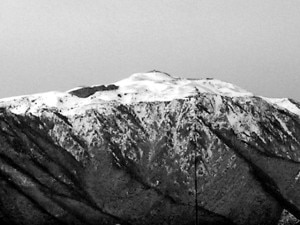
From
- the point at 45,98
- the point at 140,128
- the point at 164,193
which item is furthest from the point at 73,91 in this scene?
the point at 164,193

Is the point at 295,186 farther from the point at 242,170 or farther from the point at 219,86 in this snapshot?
the point at 219,86

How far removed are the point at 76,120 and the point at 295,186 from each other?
887cm

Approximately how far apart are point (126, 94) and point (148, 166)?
11.7 feet

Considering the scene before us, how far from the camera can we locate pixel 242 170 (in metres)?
25.9

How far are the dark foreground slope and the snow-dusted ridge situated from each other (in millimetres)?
475

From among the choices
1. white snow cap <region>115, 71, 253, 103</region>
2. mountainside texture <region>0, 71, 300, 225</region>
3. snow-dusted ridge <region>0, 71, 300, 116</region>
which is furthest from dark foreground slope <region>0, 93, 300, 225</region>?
white snow cap <region>115, 71, 253, 103</region>

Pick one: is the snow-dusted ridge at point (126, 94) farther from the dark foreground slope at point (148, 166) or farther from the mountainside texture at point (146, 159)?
the dark foreground slope at point (148, 166)

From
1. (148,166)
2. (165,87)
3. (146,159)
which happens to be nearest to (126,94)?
(165,87)

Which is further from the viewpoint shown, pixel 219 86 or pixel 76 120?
pixel 219 86

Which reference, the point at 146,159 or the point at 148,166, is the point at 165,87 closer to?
the point at 146,159

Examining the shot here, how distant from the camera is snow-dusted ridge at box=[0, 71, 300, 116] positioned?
89.3 feet

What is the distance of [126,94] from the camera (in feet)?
91.2

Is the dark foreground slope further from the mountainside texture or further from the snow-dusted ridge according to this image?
the snow-dusted ridge

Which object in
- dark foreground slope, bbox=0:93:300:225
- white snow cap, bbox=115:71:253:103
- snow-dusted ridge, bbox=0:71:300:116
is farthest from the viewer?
white snow cap, bbox=115:71:253:103
